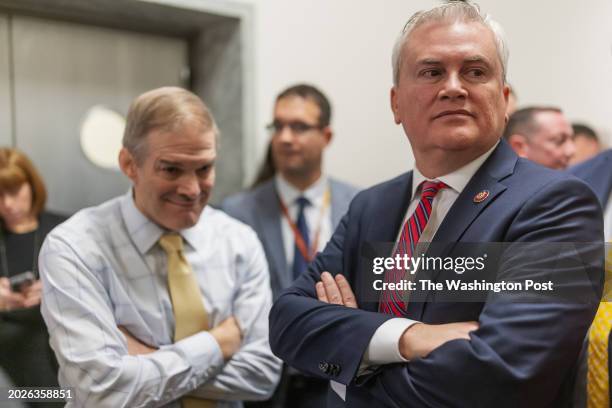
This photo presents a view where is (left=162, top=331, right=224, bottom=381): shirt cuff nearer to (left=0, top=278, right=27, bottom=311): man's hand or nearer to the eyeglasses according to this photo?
(left=0, top=278, right=27, bottom=311): man's hand

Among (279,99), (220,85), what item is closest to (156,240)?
(279,99)

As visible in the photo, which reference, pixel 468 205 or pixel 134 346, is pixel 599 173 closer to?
pixel 468 205

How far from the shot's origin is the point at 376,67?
180 cm

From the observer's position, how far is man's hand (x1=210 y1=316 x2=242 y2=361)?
5.69 ft

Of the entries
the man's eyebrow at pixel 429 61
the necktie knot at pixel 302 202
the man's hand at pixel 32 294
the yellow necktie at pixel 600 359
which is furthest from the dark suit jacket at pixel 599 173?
the man's hand at pixel 32 294

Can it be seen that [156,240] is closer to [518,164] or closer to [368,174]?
[368,174]

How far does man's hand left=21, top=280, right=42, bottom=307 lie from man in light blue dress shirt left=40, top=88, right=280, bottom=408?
9 cm

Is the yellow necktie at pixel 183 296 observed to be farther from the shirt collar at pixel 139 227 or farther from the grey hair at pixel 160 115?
the grey hair at pixel 160 115

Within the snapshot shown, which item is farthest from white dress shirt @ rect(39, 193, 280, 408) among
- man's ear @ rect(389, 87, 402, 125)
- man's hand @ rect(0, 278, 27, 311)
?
man's ear @ rect(389, 87, 402, 125)

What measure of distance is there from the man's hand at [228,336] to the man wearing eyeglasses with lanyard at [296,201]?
0.24 meters

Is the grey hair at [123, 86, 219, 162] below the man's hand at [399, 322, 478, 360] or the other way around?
the other way around

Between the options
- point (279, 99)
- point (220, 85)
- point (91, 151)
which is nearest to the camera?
point (91, 151)

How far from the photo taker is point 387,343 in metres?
1.27

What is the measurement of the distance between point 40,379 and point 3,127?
970mm
